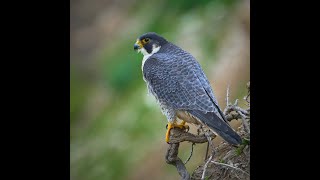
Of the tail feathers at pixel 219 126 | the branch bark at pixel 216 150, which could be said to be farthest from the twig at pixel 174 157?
the tail feathers at pixel 219 126

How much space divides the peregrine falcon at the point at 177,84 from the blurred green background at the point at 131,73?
0.24 metres

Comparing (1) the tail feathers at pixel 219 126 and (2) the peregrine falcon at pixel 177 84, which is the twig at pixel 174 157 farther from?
(1) the tail feathers at pixel 219 126

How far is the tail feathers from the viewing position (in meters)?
3.05

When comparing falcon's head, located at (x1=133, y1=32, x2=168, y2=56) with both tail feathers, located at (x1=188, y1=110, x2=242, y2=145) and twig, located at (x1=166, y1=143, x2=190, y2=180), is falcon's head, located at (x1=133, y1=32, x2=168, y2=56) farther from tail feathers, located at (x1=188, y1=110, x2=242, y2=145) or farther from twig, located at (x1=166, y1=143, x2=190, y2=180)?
twig, located at (x1=166, y1=143, x2=190, y2=180)


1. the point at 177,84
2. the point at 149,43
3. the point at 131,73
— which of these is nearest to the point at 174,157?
the point at 177,84

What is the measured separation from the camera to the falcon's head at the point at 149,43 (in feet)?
12.0

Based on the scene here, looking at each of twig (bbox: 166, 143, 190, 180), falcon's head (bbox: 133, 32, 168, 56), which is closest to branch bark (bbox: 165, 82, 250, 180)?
twig (bbox: 166, 143, 190, 180)

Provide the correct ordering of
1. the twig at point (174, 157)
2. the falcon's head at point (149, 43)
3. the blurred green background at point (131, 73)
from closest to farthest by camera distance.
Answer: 1. the twig at point (174, 157)
2. the falcon's head at point (149, 43)
3. the blurred green background at point (131, 73)

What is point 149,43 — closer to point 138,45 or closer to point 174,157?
point 138,45

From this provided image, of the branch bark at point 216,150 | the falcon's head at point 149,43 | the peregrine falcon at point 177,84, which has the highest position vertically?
the falcon's head at point 149,43
